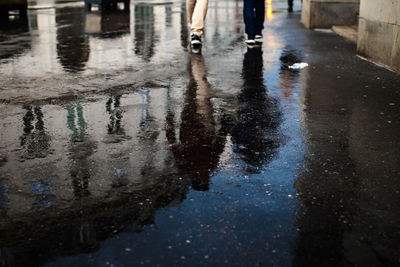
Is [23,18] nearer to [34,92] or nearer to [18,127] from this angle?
[34,92]

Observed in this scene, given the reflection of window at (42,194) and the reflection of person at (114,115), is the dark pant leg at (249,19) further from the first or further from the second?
the reflection of window at (42,194)

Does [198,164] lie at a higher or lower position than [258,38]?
lower

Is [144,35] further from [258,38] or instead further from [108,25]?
[108,25]

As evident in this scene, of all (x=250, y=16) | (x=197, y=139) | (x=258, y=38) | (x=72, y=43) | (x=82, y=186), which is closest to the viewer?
(x=82, y=186)

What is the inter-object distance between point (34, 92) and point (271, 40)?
21.2ft

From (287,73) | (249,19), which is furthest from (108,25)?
(287,73)

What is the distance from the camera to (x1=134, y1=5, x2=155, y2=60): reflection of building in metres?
9.52

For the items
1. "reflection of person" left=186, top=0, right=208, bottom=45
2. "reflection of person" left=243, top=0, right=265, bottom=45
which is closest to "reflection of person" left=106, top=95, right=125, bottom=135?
"reflection of person" left=186, top=0, right=208, bottom=45

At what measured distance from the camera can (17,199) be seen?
3.25 m

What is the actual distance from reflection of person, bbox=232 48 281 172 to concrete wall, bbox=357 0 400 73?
5.94 feet

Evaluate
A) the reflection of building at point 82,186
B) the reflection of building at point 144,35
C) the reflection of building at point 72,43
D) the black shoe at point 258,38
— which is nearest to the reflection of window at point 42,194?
the reflection of building at point 82,186

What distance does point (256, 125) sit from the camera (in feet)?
16.2

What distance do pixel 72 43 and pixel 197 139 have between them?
6.94 meters

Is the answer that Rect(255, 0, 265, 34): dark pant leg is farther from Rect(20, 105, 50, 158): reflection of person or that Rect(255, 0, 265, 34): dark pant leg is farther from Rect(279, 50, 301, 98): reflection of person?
Rect(20, 105, 50, 158): reflection of person
